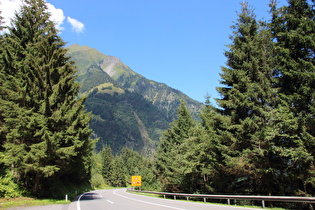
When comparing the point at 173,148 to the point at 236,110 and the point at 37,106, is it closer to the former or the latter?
the point at 236,110

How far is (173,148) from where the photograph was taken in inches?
1201

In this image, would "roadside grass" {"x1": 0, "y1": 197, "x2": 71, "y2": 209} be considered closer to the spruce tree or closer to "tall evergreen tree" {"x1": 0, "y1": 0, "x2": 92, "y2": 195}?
"tall evergreen tree" {"x1": 0, "y1": 0, "x2": 92, "y2": 195}

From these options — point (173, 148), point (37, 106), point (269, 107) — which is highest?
point (37, 106)

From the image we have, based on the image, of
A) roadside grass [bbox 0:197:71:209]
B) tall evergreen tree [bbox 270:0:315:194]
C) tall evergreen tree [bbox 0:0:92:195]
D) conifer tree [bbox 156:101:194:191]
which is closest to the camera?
tall evergreen tree [bbox 270:0:315:194]

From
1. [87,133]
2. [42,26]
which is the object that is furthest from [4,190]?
[42,26]

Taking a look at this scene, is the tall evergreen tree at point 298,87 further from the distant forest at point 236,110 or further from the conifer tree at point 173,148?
the conifer tree at point 173,148

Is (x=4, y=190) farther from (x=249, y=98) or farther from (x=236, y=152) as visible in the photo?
(x=249, y=98)

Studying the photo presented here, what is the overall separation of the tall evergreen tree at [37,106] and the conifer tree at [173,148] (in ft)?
44.9

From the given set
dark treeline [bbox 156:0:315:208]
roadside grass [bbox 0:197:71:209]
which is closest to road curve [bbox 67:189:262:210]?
roadside grass [bbox 0:197:71:209]

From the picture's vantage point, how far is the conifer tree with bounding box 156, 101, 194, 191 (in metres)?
28.9

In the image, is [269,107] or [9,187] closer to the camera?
[269,107]

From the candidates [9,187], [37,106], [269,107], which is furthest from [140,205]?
[37,106]

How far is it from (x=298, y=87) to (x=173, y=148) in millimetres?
20247

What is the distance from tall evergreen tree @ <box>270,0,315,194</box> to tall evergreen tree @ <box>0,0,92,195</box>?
47.0ft
